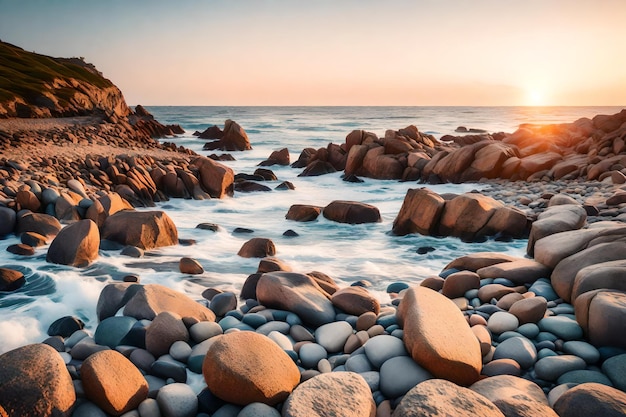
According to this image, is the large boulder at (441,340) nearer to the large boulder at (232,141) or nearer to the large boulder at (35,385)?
the large boulder at (35,385)

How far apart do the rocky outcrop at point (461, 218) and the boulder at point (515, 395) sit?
508 centimetres

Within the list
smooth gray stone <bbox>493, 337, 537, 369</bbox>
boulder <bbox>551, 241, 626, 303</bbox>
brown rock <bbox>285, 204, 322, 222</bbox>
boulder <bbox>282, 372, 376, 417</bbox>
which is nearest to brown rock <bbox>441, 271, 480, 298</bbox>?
boulder <bbox>551, 241, 626, 303</bbox>

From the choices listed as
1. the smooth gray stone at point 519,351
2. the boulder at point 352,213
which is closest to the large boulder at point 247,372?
the smooth gray stone at point 519,351

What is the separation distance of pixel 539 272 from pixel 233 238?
519cm

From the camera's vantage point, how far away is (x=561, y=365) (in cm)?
266

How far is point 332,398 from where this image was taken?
92.2 inches

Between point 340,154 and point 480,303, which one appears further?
point 340,154

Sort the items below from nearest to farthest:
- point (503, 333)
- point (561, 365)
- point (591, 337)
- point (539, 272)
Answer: point (561, 365) → point (591, 337) → point (503, 333) → point (539, 272)

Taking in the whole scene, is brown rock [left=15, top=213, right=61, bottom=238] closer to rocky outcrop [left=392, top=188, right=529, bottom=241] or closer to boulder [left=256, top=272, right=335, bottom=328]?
boulder [left=256, top=272, right=335, bottom=328]

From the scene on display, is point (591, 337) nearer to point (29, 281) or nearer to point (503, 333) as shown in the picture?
point (503, 333)

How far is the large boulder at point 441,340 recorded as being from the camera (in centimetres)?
262

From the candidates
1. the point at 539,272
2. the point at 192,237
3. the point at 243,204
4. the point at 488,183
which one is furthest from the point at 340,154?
the point at 539,272

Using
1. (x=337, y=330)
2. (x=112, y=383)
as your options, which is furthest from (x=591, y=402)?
(x=112, y=383)

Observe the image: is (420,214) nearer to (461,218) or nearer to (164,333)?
(461,218)
